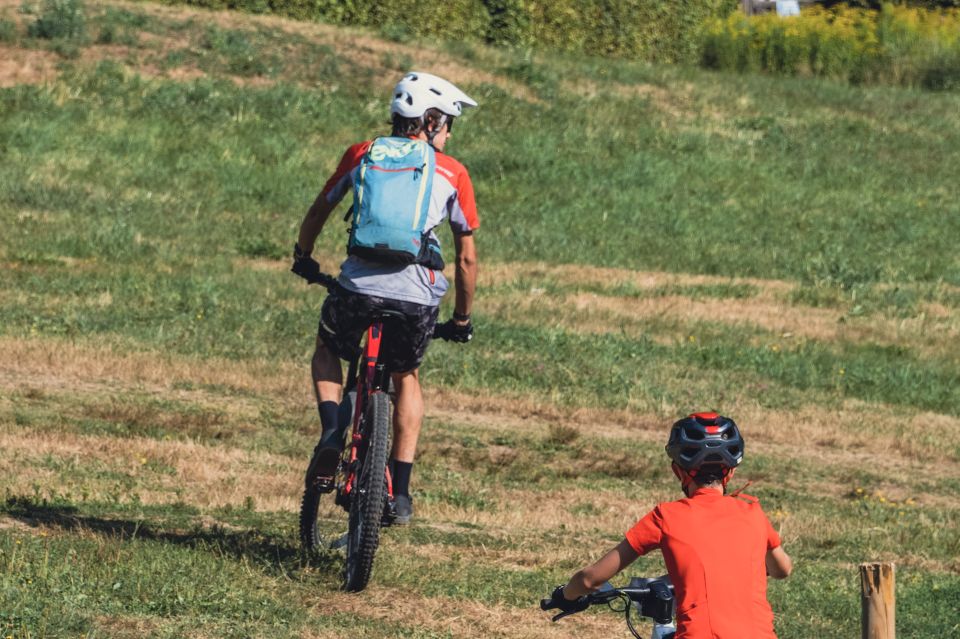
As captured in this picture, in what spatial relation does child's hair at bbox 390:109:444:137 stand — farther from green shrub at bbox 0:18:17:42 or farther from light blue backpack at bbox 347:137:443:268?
green shrub at bbox 0:18:17:42

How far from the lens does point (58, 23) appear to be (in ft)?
73.1

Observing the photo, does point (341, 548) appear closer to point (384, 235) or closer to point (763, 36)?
point (384, 235)

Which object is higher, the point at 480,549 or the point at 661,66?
the point at 661,66

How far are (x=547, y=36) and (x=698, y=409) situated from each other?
1807 centimetres

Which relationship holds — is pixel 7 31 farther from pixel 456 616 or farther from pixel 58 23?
pixel 456 616

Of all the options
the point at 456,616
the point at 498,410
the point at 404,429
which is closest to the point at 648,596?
the point at 456,616

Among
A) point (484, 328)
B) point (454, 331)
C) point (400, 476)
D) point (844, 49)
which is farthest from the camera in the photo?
point (844, 49)

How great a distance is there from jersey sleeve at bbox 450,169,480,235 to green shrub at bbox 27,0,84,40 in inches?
663

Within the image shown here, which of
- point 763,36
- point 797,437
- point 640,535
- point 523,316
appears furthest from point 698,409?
point 763,36

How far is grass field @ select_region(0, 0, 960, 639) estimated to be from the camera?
7.23 metres

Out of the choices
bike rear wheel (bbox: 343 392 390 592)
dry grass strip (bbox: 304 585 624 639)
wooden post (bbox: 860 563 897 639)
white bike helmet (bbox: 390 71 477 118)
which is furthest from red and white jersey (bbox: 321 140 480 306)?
wooden post (bbox: 860 563 897 639)

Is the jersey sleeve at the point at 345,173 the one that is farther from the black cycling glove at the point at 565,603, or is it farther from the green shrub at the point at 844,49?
the green shrub at the point at 844,49

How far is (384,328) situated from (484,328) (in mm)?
7697

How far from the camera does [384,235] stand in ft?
21.4
